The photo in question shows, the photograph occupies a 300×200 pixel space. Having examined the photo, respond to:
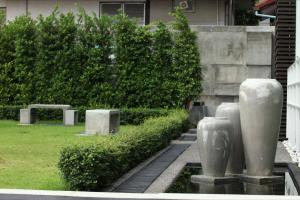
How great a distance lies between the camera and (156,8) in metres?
26.6

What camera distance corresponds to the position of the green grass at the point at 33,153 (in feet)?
29.3

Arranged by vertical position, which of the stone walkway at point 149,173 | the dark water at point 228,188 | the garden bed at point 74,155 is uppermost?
the garden bed at point 74,155

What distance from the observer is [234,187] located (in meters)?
8.88

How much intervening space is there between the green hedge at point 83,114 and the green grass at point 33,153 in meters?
2.00

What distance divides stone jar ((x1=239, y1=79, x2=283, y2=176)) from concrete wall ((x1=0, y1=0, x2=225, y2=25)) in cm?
1707

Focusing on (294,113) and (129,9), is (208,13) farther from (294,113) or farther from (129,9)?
(294,113)

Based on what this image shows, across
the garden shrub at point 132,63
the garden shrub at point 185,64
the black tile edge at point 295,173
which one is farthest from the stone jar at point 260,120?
the garden shrub at point 132,63

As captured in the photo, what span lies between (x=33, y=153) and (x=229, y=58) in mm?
11201

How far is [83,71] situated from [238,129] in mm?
13226

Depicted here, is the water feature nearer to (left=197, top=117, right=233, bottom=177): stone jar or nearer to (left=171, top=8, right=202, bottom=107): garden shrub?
(left=197, top=117, right=233, bottom=177): stone jar

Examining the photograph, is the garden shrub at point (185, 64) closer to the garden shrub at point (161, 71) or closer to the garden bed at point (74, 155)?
the garden shrub at point (161, 71)

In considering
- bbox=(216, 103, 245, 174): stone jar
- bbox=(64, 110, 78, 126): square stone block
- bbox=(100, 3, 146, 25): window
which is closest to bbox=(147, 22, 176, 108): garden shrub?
bbox=(64, 110, 78, 126): square stone block

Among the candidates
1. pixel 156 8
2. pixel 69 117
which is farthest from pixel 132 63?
pixel 156 8

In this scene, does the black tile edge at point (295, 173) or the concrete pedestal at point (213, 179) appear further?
the concrete pedestal at point (213, 179)
